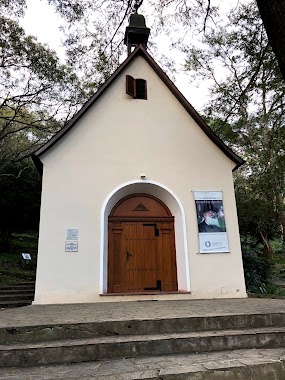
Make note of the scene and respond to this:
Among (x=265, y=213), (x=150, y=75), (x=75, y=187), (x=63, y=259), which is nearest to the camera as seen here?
(x=63, y=259)

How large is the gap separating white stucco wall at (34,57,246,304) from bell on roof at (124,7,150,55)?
4.95 feet

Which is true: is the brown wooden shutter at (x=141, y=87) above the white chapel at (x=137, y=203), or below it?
above

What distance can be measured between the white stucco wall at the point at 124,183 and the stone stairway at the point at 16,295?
1374 millimetres

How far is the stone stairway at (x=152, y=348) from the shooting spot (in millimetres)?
2959

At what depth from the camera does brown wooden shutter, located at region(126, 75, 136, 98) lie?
834cm

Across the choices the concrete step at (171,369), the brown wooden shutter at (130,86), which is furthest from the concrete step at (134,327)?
the brown wooden shutter at (130,86)

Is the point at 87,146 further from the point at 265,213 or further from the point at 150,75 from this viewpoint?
the point at 265,213

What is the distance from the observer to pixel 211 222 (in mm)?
7504

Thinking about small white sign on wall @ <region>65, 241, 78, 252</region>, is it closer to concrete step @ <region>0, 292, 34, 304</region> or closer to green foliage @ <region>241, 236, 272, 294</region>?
concrete step @ <region>0, 292, 34, 304</region>

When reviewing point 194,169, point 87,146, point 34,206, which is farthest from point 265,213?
point 34,206

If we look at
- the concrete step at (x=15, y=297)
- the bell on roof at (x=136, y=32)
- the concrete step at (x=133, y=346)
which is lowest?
the concrete step at (x=133, y=346)

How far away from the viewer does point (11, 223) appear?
48.0 feet

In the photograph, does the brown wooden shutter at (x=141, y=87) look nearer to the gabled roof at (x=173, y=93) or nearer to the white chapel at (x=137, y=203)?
the white chapel at (x=137, y=203)

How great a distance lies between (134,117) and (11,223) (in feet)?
32.0
